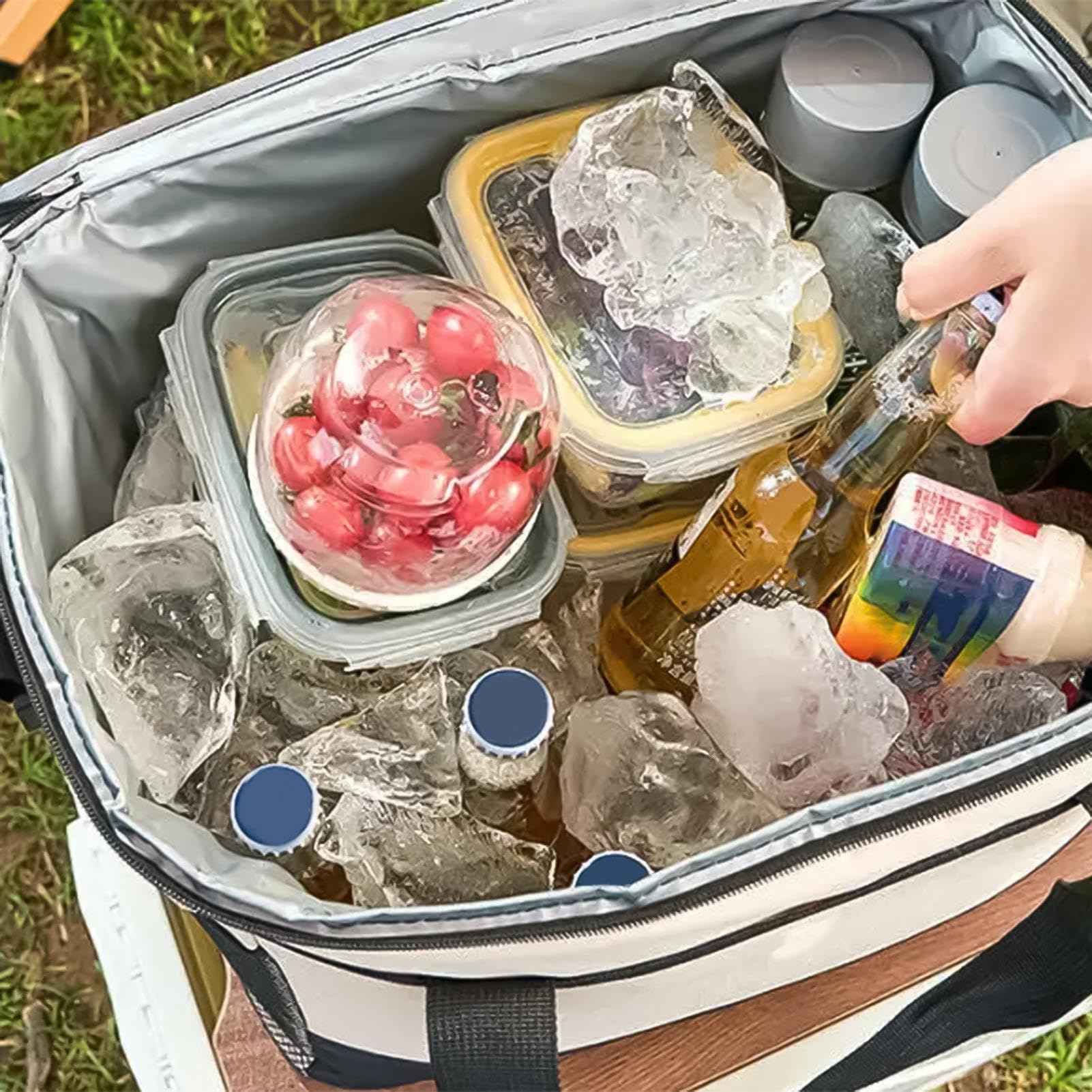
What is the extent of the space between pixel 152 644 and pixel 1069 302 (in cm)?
47

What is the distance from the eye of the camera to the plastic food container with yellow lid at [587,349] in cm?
82

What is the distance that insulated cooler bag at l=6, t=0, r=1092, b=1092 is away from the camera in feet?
2.22

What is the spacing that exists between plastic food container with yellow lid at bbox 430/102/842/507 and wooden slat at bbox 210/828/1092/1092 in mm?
295

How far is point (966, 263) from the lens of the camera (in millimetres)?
741

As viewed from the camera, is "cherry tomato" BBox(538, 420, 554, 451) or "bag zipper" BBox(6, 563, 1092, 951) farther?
"cherry tomato" BBox(538, 420, 554, 451)

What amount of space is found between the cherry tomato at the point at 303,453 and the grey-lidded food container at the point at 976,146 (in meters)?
0.35

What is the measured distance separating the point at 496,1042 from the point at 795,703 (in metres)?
0.23

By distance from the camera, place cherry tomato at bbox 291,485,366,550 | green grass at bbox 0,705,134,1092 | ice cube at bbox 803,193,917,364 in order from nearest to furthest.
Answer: cherry tomato at bbox 291,485,366,550
ice cube at bbox 803,193,917,364
green grass at bbox 0,705,134,1092

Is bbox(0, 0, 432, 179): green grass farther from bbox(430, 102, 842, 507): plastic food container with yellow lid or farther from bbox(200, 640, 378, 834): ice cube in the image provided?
bbox(200, 640, 378, 834): ice cube

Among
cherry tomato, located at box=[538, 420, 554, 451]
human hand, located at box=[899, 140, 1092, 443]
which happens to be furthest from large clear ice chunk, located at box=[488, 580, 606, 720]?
human hand, located at box=[899, 140, 1092, 443]

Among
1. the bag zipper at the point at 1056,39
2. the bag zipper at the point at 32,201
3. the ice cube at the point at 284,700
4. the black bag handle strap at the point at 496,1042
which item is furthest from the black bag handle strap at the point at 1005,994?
the bag zipper at the point at 32,201

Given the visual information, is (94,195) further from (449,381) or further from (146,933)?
(146,933)

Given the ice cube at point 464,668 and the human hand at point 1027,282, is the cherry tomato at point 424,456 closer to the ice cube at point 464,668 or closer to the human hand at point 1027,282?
the ice cube at point 464,668

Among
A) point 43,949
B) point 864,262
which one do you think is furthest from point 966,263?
point 43,949
